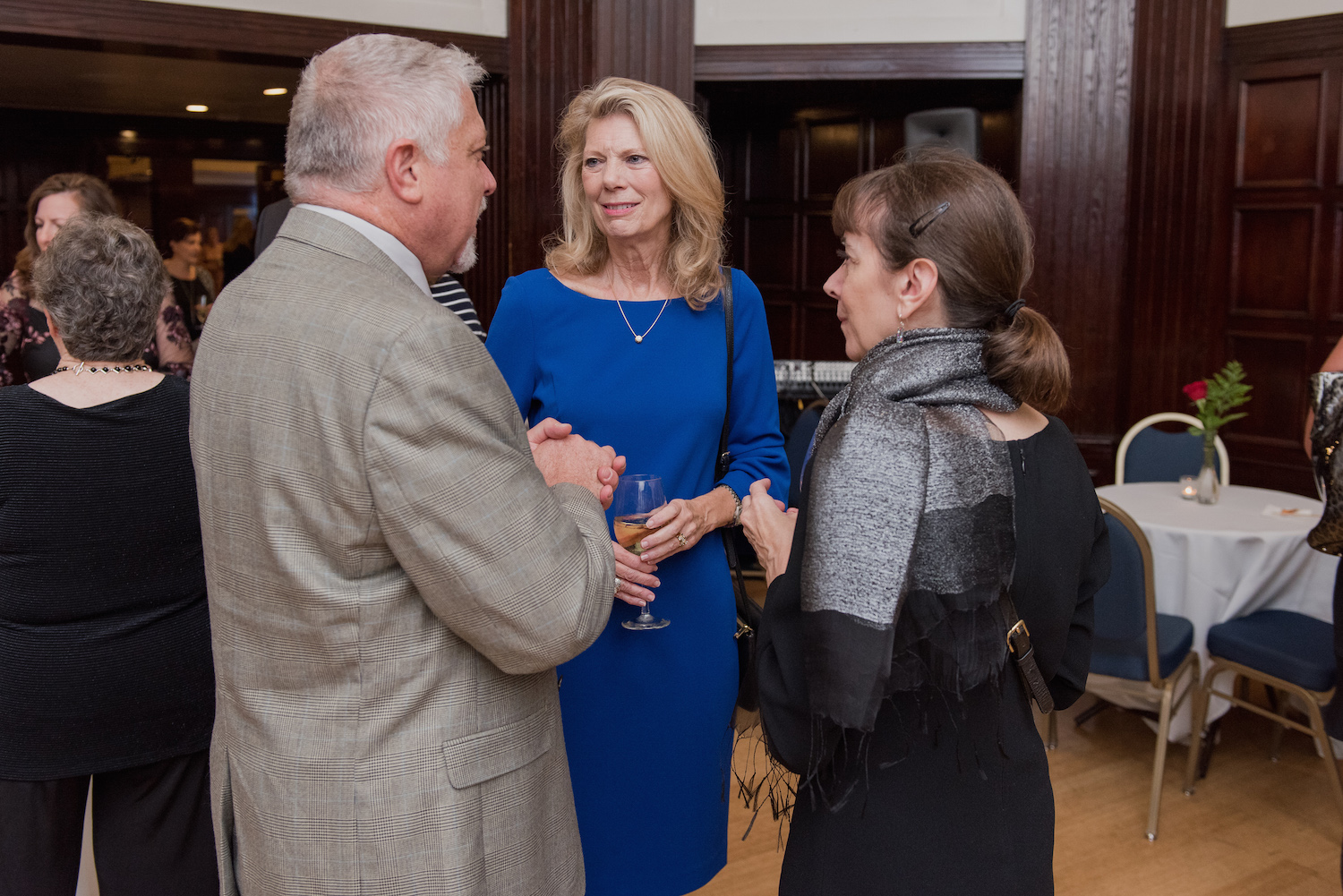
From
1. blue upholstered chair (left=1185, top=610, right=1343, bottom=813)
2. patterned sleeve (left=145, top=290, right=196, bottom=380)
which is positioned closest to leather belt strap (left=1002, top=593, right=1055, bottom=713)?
blue upholstered chair (left=1185, top=610, right=1343, bottom=813)

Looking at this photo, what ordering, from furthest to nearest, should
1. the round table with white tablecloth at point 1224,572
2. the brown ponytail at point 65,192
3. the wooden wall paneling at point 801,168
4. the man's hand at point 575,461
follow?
the wooden wall paneling at point 801,168
the round table with white tablecloth at point 1224,572
the brown ponytail at point 65,192
the man's hand at point 575,461

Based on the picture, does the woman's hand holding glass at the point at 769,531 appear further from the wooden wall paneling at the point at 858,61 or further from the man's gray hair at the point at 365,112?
the wooden wall paneling at the point at 858,61

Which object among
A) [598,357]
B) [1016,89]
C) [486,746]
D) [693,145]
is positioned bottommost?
[486,746]

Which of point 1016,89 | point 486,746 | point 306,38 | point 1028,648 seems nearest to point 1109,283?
point 1016,89

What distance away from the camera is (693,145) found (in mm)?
2055

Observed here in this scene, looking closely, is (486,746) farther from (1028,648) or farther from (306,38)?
(306,38)

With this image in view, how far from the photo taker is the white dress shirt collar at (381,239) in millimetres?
1211

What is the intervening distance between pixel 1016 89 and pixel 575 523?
5395mm

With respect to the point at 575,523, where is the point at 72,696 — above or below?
below

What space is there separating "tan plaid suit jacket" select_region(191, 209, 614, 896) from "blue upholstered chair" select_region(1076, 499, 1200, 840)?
8.44 feet

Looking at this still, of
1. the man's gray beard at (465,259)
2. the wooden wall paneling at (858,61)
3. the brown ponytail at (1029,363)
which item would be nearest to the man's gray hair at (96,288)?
the man's gray beard at (465,259)

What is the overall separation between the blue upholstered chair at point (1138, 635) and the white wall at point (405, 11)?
3.92m

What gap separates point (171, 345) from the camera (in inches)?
123

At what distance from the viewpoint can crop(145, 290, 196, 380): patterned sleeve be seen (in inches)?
123
